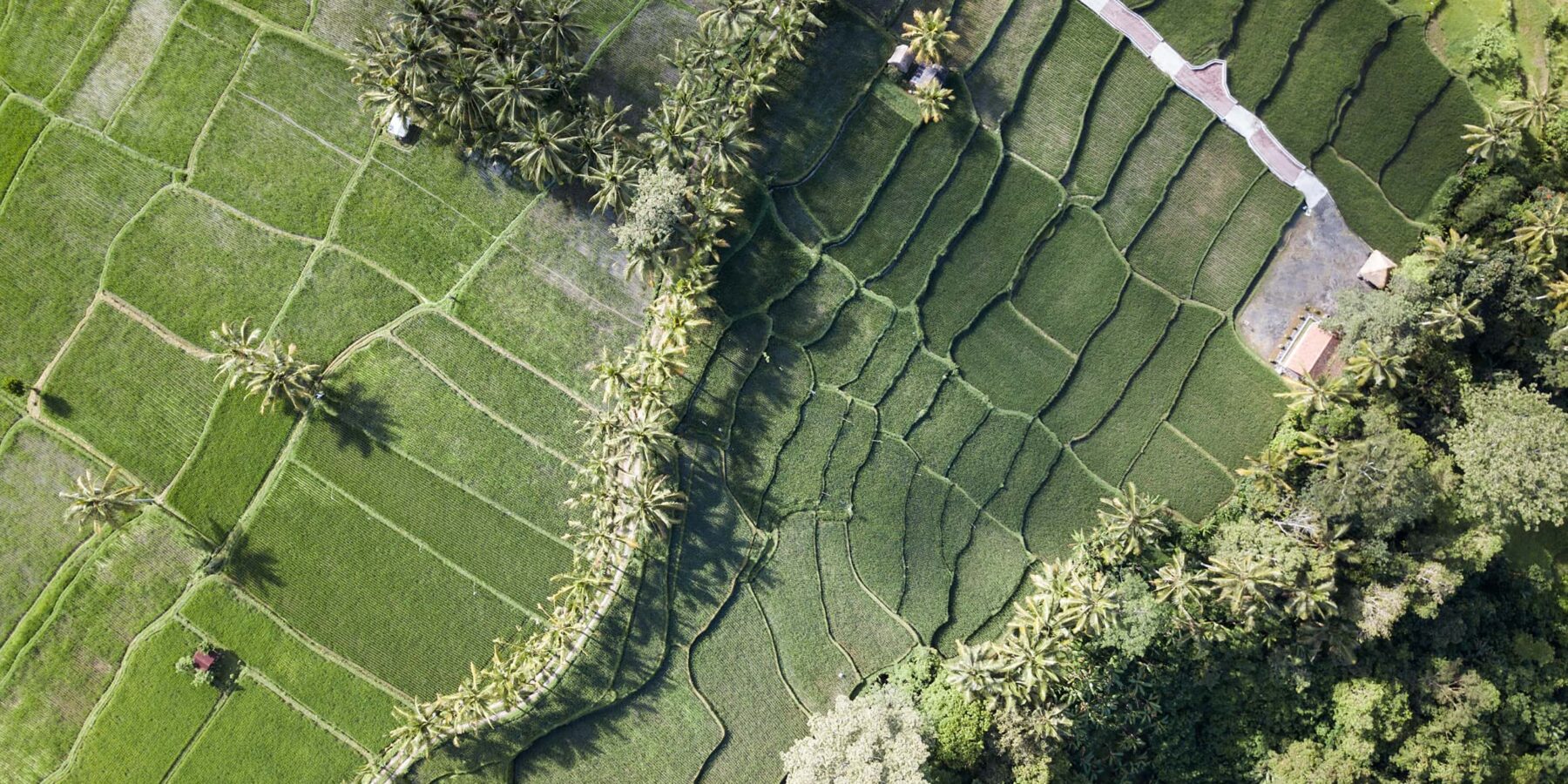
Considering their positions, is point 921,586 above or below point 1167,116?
below

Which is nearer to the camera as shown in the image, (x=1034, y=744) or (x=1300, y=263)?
(x=1034, y=744)

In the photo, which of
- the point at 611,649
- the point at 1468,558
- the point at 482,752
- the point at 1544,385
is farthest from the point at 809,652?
the point at 1544,385

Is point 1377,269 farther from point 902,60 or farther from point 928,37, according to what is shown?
point 902,60

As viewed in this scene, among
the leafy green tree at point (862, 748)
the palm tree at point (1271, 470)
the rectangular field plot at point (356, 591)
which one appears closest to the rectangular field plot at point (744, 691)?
the leafy green tree at point (862, 748)

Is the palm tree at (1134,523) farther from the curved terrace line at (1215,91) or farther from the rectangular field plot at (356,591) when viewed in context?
the rectangular field plot at (356,591)

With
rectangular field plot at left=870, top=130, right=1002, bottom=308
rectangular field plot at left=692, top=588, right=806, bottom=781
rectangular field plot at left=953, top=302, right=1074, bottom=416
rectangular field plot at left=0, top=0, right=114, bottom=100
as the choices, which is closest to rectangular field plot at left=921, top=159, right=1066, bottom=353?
rectangular field plot at left=870, top=130, right=1002, bottom=308

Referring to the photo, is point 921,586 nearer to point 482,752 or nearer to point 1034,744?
point 1034,744

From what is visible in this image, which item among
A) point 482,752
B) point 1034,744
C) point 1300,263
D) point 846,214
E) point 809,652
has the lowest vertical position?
point 482,752
